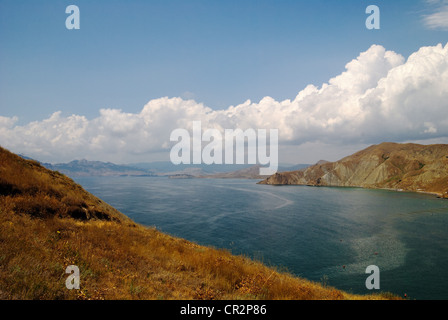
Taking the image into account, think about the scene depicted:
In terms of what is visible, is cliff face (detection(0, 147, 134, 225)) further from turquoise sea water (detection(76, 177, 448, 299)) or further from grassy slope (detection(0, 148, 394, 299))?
turquoise sea water (detection(76, 177, 448, 299))

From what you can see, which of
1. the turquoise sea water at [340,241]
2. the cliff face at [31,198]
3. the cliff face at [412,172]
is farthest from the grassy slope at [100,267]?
the cliff face at [412,172]

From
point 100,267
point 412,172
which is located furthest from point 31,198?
point 412,172

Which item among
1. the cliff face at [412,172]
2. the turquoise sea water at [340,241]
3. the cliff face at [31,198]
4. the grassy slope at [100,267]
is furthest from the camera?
the cliff face at [412,172]

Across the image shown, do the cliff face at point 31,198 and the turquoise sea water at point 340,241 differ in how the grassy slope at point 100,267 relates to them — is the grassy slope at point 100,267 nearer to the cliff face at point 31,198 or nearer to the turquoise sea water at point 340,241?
the cliff face at point 31,198

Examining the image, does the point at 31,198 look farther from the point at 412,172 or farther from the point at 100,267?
the point at 412,172

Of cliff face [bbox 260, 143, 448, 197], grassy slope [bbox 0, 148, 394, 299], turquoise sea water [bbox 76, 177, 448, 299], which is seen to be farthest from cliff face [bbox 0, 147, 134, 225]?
cliff face [bbox 260, 143, 448, 197]
